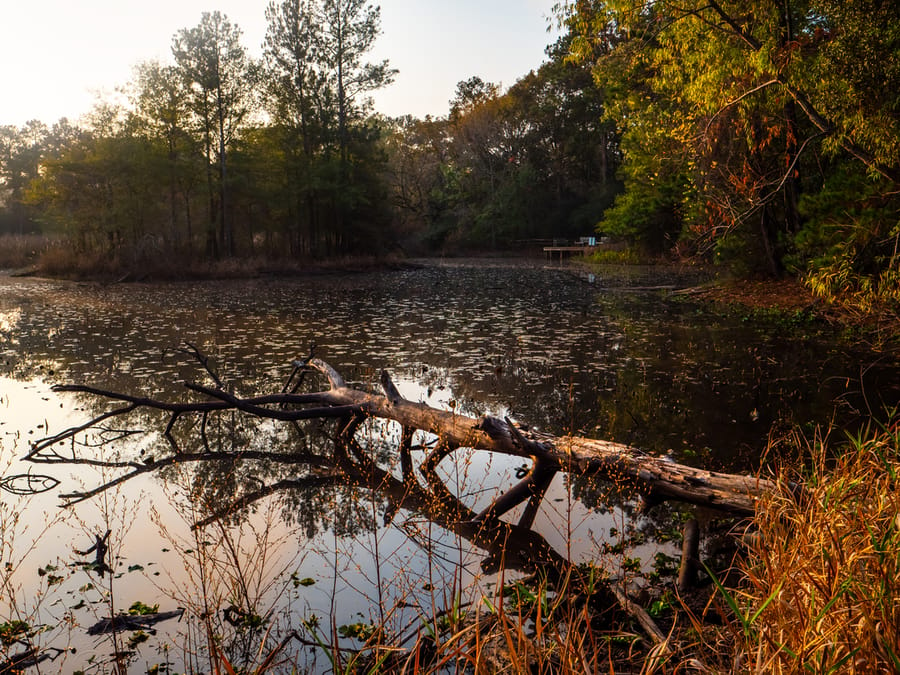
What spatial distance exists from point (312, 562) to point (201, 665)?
3.89 feet

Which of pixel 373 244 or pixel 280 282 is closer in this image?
pixel 280 282

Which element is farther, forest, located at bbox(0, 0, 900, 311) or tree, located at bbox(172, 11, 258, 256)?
tree, located at bbox(172, 11, 258, 256)

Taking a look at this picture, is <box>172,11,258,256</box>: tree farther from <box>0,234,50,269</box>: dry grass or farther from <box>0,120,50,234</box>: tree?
<box>0,120,50,234</box>: tree

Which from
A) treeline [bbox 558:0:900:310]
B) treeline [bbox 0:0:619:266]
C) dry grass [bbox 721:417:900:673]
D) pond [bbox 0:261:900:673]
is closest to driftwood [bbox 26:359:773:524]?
pond [bbox 0:261:900:673]

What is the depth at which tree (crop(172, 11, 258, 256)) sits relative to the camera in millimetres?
35438

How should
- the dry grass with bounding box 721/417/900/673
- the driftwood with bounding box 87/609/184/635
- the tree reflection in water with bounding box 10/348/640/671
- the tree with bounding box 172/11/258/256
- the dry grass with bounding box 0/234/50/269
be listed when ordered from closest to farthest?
the dry grass with bounding box 721/417/900/673 < the tree reflection in water with bounding box 10/348/640/671 < the driftwood with bounding box 87/609/184/635 < the tree with bounding box 172/11/258/256 < the dry grass with bounding box 0/234/50/269

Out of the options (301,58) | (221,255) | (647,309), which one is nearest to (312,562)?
(647,309)

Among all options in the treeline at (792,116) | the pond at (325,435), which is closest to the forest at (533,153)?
the treeline at (792,116)

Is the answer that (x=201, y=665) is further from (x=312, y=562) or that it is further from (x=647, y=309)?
(x=647, y=309)

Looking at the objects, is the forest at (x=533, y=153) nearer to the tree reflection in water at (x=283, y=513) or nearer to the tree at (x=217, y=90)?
the tree at (x=217, y=90)

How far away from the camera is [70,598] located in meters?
4.07

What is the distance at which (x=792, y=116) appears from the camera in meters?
15.6

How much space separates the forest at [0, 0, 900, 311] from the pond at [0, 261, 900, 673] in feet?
7.57

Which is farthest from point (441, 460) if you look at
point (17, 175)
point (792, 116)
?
point (17, 175)
